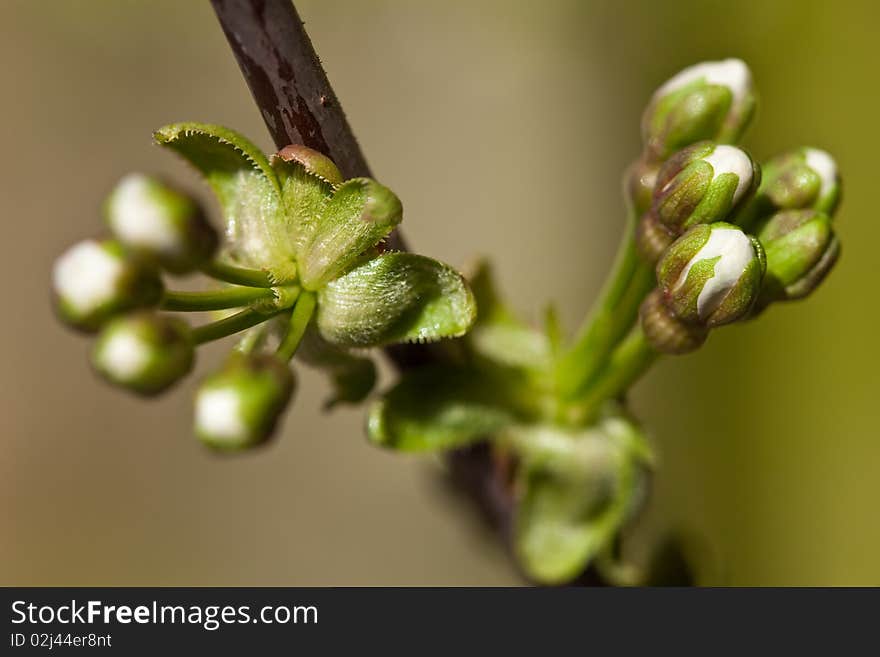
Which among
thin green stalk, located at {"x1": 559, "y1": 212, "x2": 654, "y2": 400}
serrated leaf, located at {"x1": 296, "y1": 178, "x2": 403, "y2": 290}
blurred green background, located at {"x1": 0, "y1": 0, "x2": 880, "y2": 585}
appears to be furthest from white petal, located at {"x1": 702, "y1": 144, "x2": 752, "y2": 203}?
blurred green background, located at {"x1": 0, "y1": 0, "x2": 880, "y2": 585}

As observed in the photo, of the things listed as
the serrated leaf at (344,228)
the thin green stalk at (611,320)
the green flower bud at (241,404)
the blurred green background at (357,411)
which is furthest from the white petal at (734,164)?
the blurred green background at (357,411)

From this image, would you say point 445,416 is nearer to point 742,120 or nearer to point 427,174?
point 742,120

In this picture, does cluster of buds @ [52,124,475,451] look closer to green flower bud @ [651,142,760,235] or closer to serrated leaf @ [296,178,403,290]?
serrated leaf @ [296,178,403,290]

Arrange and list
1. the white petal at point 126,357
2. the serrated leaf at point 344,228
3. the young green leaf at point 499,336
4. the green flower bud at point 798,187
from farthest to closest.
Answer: the young green leaf at point 499,336, the green flower bud at point 798,187, the serrated leaf at point 344,228, the white petal at point 126,357

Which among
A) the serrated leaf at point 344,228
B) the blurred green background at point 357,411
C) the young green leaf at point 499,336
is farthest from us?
the blurred green background at point 357,411

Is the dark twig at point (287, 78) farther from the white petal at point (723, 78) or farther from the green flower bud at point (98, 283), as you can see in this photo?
the white petal at point (723, 78)

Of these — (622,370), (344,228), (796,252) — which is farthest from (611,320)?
(344,228)

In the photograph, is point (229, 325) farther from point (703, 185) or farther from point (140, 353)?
point (703, 185)
